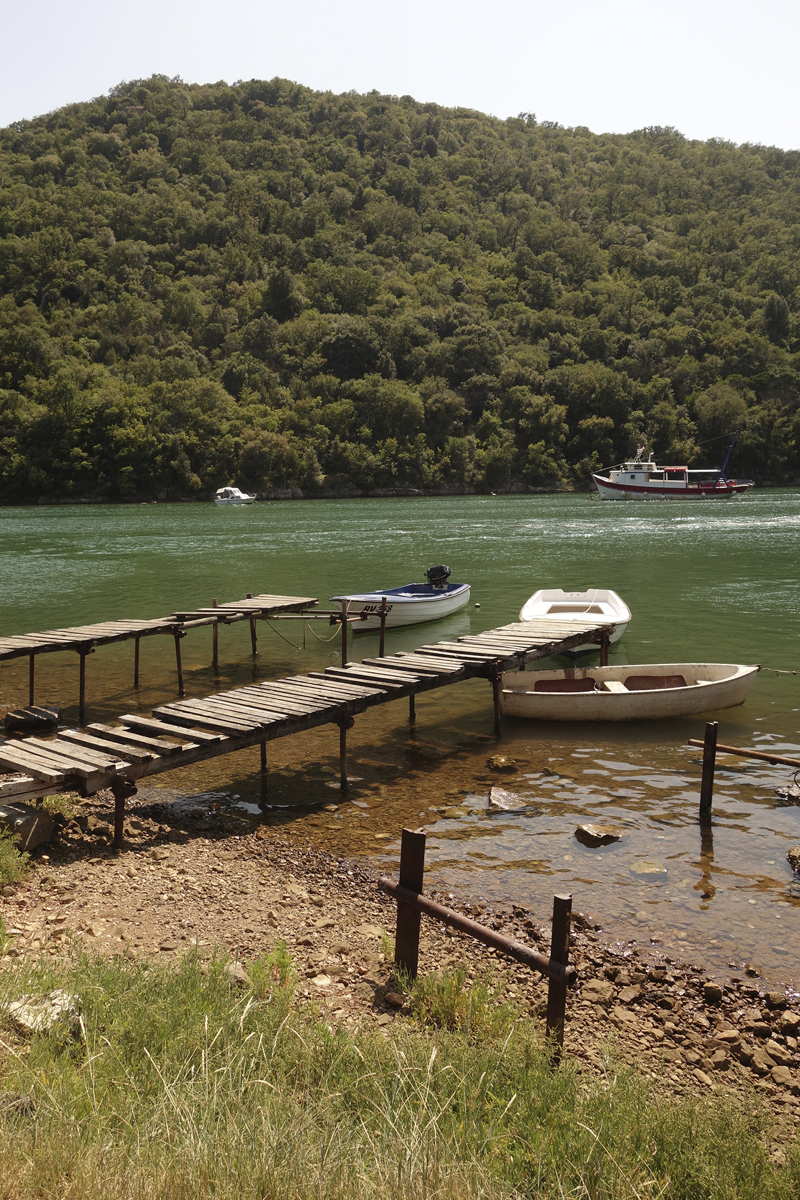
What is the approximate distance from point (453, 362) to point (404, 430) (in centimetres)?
1985

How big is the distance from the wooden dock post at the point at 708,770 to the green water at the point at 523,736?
0.22 meters

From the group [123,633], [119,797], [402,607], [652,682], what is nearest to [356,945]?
[119,797]

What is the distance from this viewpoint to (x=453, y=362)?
5310 inches

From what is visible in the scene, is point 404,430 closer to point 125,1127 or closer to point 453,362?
point 453,362

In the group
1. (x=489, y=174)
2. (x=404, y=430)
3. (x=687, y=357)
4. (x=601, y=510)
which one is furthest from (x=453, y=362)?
(x=489, y=174)

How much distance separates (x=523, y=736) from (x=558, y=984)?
8.50m

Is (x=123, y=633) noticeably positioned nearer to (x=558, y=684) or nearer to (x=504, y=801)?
(x=558, y=684)

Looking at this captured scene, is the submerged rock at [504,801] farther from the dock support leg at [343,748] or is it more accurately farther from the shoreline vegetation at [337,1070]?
the shoreline vegetation at [337,1070]

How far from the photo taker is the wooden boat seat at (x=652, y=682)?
15797mm

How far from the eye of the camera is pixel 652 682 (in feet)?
52.1

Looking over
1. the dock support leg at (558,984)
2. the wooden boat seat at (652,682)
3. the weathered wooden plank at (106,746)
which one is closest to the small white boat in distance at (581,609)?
the wooden boat seat at (652,682)

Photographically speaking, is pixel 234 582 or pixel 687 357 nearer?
pixel 234 582

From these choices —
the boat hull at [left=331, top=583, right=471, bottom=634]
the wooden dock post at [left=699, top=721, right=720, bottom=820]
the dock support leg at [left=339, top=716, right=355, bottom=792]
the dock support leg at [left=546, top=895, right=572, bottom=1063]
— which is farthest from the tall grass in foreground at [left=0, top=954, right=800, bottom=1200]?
the boat hull at [left=331, top=583, right=471, bottom=634]

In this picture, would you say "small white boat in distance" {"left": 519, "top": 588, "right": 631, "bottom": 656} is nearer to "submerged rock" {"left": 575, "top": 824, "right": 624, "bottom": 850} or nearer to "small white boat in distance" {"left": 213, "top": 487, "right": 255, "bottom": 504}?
"submerged rock" {"left": 575, "top": 824, "right": 624, "bottom": 850}
